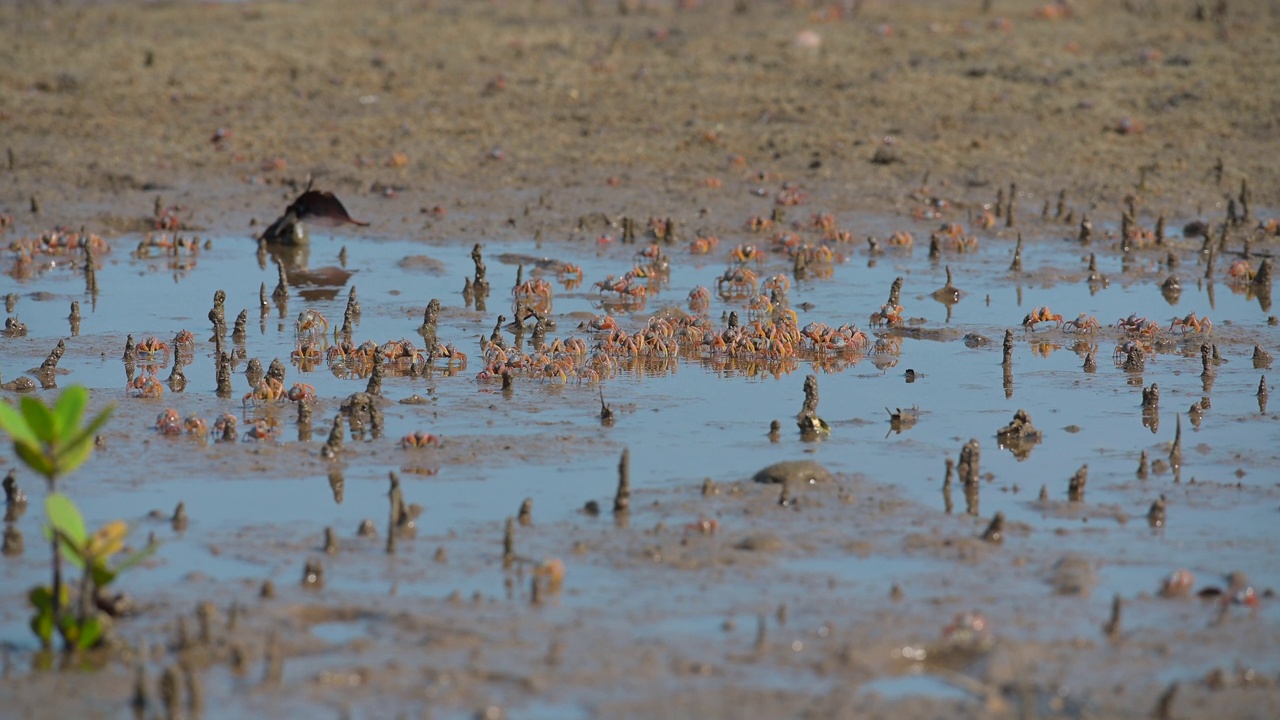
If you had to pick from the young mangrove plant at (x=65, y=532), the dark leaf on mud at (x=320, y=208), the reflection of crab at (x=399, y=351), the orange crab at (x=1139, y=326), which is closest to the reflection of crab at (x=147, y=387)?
the reflection of crab at (x=399, y=351)

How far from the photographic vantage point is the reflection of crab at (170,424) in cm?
771

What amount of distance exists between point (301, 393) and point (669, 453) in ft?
6.70

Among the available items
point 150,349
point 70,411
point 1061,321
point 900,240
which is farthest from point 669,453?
point 900,240

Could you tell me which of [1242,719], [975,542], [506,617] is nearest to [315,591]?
[506,617]

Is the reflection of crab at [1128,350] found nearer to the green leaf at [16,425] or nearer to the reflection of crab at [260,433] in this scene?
the reflection of crab at [260,433]

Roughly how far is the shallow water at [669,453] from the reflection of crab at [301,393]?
96 mm

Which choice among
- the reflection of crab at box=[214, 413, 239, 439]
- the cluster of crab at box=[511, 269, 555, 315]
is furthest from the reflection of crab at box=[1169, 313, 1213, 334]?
the reflection of crab at box=[214, 413, 239, 439]

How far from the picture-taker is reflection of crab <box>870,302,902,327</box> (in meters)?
10.4

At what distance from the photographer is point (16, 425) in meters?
5.04

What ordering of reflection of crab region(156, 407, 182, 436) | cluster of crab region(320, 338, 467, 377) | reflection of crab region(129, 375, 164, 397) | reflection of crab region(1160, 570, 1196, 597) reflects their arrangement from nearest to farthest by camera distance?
reflection of crab region(1160, 570, 1196, 597)
reflection of crab region(156, 407, 182, 436)
reflection of crab region(129, 375, 164, 397)
cluster of crab region(320, 338, 467, 377)

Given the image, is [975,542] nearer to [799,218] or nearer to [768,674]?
[768,674]

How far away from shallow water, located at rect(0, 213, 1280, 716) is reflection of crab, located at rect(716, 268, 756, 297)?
1.09 ft

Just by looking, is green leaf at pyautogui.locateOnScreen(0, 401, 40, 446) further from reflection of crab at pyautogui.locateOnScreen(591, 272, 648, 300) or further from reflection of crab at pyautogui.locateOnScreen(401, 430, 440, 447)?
reflection of crab at pyautogui.locateOnScreen(591, 272, 648, 300)

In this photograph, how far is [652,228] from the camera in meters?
13.5
